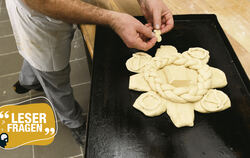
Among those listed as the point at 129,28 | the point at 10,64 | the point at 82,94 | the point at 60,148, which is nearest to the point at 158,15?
the point at 129,28

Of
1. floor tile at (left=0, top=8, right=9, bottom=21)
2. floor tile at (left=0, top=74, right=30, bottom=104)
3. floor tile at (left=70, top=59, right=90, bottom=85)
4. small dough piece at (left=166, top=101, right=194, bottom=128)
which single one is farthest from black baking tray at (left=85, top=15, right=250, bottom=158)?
floor tile at (left=0, top=8, right=9, bottom=21)

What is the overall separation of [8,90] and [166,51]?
166 centimetres

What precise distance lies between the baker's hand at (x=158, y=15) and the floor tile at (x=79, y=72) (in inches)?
44.0

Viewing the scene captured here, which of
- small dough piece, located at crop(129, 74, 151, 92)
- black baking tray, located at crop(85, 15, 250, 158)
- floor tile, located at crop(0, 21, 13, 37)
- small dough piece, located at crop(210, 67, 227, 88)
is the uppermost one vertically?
small dough piece, located at crop(210, 67, 227, 88)

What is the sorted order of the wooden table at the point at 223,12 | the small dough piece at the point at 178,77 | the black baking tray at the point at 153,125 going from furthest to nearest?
the wooden table at the point at 223,12 < the small dough piece at the point at 178,77 < the black baking tray at the point at 153,125

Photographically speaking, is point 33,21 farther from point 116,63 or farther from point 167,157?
point 167,157

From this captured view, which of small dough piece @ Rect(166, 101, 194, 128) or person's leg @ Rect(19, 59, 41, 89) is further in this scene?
person's leg @ Rect(19, 59, 41, 89)

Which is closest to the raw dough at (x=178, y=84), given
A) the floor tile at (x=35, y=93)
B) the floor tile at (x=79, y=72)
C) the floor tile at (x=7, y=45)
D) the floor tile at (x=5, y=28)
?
the floor tile at (x=79, y=72)

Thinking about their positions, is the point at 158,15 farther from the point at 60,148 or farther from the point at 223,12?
the point at 60,148

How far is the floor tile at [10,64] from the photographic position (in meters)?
2.24

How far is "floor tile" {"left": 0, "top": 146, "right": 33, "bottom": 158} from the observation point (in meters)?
1.66

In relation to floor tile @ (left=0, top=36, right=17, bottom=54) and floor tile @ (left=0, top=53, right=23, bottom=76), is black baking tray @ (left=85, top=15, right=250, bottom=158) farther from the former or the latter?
floor tile @ (left=0, top=36, right=17, bottom=54)

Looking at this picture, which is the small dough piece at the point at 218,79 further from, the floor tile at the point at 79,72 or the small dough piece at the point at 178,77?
the floor tile at the point at 79,72

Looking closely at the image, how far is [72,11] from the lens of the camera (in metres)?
0.96
